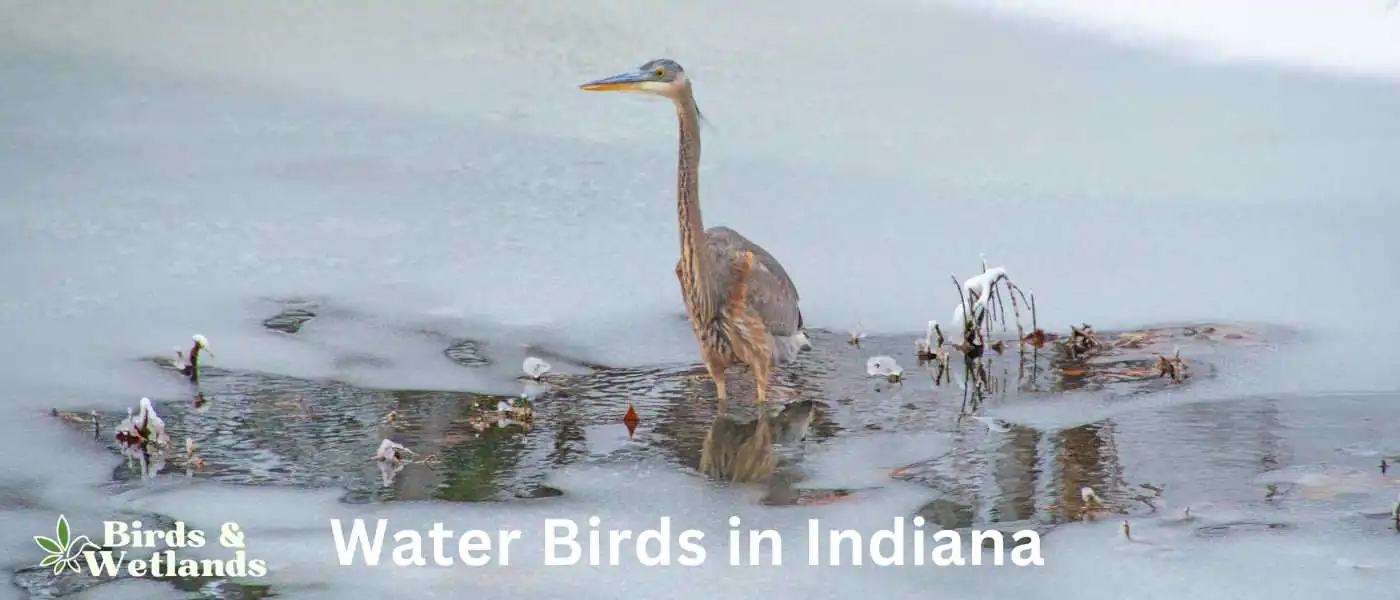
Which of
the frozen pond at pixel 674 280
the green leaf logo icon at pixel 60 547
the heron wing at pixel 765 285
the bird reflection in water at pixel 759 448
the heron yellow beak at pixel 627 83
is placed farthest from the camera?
the heron wing at pixel 765 285

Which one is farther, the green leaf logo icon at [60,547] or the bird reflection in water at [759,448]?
the bird reflection in water at [759,448]

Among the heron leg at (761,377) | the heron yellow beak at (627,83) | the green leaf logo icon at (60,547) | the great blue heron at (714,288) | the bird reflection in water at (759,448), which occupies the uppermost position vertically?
the heron yellow beak at (627,83)

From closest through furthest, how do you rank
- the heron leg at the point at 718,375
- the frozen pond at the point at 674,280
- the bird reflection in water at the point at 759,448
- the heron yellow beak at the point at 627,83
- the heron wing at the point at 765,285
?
the frozen pond at the point at 674,280 → the bird reflection in water at the point at 759,448 → the heron yellow beak at the point at 627,83 → the heron leg at the point at 718,375 → the heron wing at the point at 765,285

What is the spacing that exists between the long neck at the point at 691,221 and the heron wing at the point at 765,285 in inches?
3.6

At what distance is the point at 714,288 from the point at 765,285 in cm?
19

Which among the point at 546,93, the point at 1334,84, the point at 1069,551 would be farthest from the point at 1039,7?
the point at 1069,551

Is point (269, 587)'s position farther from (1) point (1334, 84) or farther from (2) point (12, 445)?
(1) point (1334, 84)

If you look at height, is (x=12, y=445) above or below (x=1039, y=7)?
below

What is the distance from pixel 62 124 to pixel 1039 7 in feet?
16.1

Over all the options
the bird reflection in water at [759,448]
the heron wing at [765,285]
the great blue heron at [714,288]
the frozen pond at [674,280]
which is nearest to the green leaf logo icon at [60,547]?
the frozen pond at [674,280]

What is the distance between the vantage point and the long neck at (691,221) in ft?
16.7

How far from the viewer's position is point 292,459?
4.29 m

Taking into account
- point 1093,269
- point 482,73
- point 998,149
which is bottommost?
point 1093,269

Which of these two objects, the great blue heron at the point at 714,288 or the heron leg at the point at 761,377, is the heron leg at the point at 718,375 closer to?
the great blue heron at the point at 714,288
